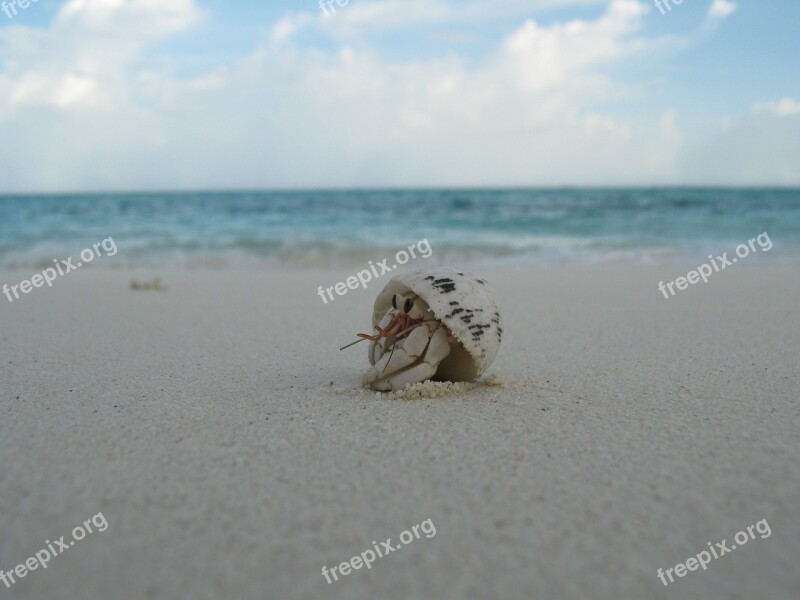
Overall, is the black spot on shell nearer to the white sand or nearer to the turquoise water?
the white sand

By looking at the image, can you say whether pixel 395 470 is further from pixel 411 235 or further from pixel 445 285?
pixel 411 235

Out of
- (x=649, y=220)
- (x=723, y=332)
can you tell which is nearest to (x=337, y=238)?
(x=649, y=220)

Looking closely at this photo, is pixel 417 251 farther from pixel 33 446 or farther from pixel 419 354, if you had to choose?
pixel 33 446

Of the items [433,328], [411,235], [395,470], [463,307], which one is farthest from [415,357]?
[411,235]

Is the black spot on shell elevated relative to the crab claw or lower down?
elevated

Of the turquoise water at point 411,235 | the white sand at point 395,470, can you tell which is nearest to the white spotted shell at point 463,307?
the white sand at point 395,470

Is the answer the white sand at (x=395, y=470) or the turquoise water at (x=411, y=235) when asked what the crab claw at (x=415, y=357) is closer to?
the white sand at (x=395, y=470)

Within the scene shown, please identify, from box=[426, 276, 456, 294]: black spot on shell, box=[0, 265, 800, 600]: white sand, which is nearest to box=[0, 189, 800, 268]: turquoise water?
box=[0, 265, 800, 600]: white sand
